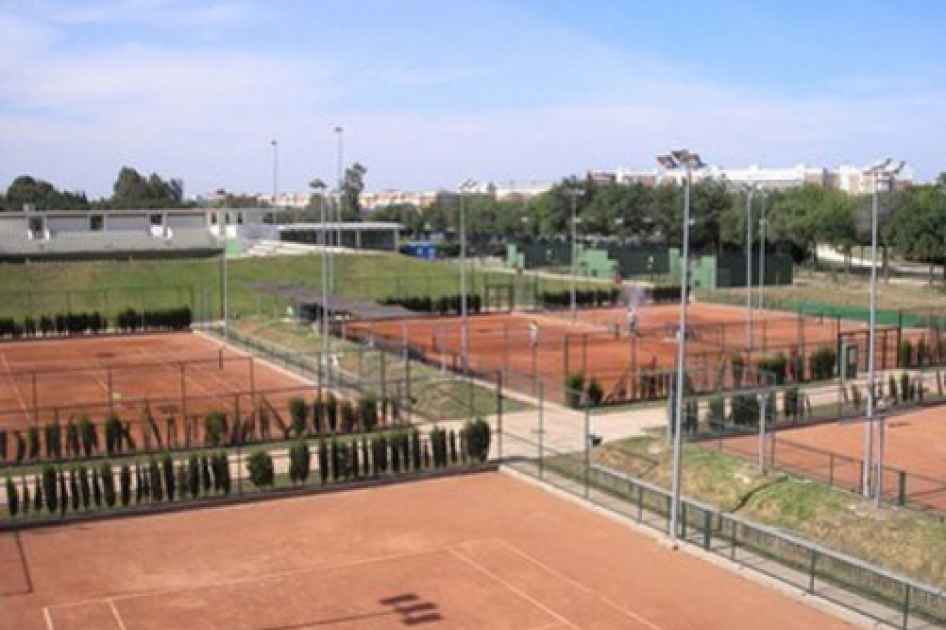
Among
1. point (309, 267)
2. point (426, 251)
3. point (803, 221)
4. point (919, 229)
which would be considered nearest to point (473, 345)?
point (309, 267)

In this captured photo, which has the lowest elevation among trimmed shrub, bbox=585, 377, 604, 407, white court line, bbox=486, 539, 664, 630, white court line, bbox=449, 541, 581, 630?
white court line, bbox=449, 541, 581, 630

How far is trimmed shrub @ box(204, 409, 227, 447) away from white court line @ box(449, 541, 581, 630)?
12.0 meters

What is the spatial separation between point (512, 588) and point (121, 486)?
1186cm

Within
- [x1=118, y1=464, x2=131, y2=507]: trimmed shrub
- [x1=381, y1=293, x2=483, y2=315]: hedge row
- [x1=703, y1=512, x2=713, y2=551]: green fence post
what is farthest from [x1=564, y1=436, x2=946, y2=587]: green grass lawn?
[x1=381, y1=293, x2=483, y2=315]: hedge row

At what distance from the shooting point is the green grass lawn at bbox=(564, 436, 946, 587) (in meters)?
23.1

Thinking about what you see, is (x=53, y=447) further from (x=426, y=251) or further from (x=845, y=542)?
(x=426, y=251)

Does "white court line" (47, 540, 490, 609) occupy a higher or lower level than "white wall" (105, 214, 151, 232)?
lower

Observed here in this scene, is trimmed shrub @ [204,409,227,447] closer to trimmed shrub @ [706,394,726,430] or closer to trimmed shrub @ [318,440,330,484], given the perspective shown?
trimmed shrub @ [318,440,330,484]

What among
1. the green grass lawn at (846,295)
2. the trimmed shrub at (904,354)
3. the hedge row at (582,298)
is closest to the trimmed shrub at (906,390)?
the trimmed shrub at (904,354)

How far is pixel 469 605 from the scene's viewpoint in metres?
21.2

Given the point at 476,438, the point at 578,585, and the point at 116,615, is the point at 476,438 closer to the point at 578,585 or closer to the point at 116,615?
the point at 578,585

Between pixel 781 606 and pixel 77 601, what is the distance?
44.6ft

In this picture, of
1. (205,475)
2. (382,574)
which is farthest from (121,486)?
(382,574)

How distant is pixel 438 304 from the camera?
72.4m
